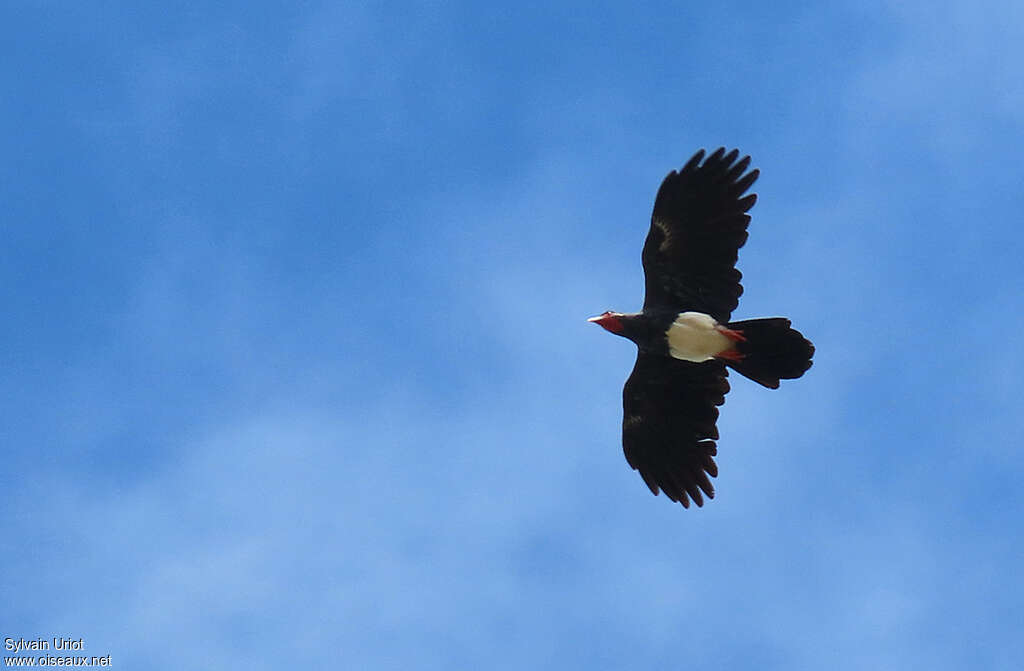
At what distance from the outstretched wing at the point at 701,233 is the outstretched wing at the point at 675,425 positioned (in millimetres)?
1115

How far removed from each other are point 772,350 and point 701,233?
1874mm

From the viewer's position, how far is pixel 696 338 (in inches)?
691

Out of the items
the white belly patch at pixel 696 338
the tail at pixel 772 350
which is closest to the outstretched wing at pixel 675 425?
the white belly patch at pixel 696 338

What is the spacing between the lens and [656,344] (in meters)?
18.0

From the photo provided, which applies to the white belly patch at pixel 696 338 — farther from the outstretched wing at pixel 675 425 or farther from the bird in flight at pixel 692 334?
the outstretched wing at pixel 675 425

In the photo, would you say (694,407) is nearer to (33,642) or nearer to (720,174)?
(720,174)

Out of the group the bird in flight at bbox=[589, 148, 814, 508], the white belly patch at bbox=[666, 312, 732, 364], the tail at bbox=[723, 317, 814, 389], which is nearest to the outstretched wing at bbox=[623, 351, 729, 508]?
the bird in flight at bbox=[589, 148, 814, 508]

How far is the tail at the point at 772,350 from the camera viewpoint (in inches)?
666

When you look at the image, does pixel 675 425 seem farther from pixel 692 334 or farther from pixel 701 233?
pixel 701 233

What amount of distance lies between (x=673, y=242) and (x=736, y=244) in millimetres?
858

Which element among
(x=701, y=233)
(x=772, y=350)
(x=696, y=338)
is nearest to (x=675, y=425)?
(x=696, y=338)

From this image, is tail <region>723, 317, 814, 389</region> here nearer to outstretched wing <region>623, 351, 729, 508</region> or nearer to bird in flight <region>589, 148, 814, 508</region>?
bird in flight <region>589, 148, 814, 508</region>

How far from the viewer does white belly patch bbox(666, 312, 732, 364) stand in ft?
57.0

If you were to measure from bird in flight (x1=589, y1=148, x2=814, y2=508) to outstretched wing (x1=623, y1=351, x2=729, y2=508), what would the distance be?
0.05ft
